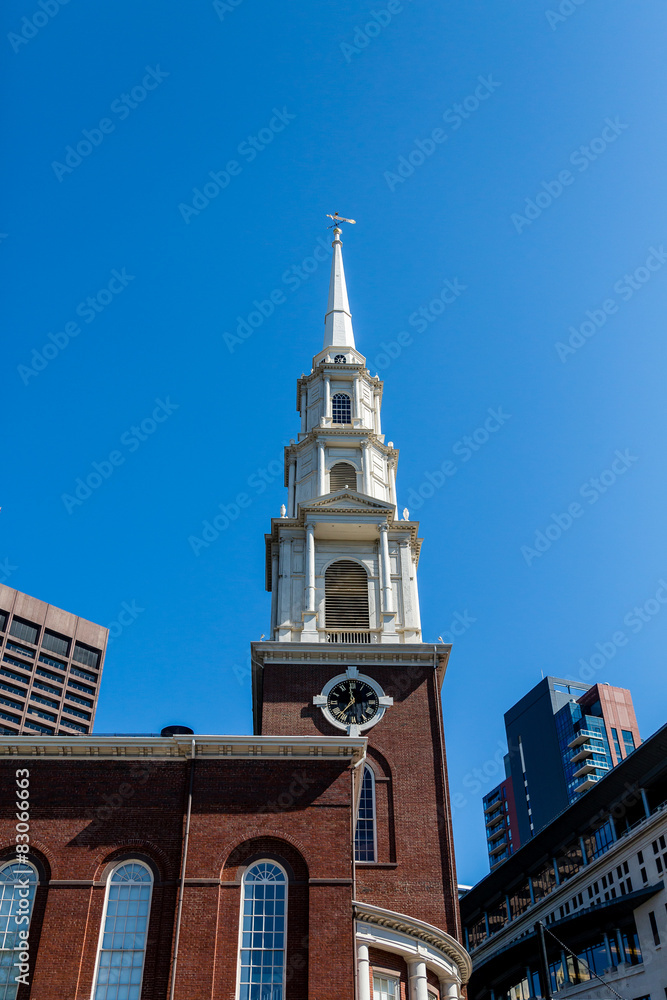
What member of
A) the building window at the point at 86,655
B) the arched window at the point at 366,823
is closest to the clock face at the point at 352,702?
the arched window at the point at 366,823

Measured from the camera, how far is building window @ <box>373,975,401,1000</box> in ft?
101

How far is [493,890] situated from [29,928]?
57.8 meters

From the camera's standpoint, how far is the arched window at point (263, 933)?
27203 millimetres

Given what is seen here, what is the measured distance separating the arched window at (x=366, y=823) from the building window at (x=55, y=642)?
345 ft

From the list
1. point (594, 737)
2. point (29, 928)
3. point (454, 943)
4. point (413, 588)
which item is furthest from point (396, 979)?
point (594, 737)

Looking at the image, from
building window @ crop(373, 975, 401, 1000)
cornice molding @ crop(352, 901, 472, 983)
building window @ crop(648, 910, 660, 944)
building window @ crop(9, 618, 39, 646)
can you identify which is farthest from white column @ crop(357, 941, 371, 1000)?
building window @ crop(9, 618, 39, 646)

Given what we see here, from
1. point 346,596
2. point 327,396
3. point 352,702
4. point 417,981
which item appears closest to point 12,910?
point 417,981

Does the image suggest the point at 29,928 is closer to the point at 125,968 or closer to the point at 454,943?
the point at 125,968

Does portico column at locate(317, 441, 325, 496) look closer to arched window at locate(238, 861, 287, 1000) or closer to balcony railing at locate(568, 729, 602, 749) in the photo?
arched window at locate(238, 861, 287, 1000)

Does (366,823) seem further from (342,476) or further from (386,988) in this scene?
(342,476)

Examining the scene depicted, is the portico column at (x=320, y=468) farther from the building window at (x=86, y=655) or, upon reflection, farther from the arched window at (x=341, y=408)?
the building window at (x=86, y=655)

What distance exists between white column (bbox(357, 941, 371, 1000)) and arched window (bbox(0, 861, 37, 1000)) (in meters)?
9.98

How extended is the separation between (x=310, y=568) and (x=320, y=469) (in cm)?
699

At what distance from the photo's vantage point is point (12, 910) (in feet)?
91.7
